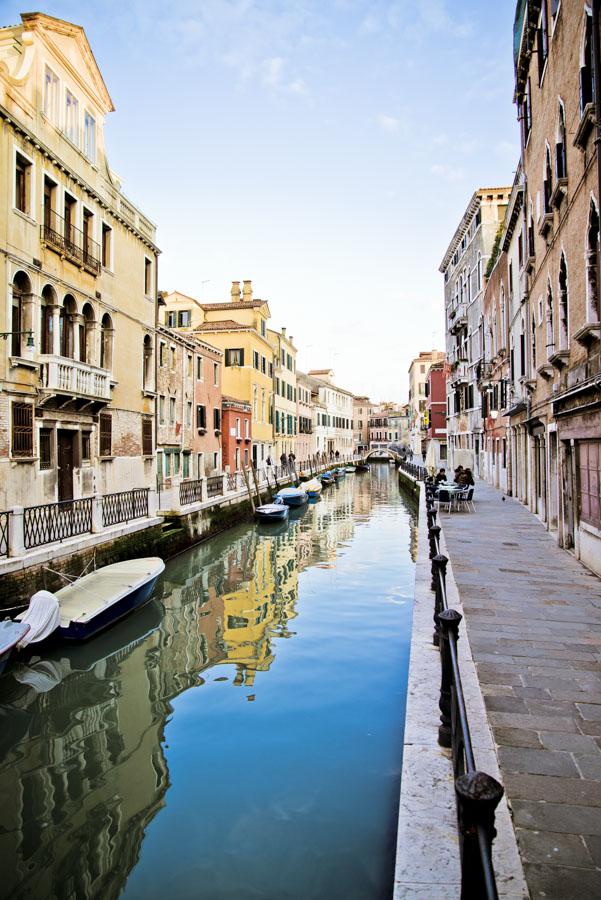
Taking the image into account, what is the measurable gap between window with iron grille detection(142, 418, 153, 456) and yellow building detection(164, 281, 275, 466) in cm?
1553

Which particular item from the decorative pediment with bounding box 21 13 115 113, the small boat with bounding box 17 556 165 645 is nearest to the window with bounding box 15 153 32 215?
the decorative pediment with bounding box 21 13 115 113

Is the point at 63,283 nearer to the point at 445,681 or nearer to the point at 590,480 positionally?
the point at 590,480

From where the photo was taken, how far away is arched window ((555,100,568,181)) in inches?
414

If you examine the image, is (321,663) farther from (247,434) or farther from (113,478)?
(247,434)

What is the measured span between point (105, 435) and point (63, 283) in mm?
4602

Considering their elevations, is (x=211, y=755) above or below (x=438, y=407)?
below

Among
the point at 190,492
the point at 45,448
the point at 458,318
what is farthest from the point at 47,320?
the point at 458,318

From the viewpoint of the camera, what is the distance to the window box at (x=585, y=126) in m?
8.10

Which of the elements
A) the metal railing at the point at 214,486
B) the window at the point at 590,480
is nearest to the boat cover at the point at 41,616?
the window at the point at 590,480

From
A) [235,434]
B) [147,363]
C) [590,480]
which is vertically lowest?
[590,480]

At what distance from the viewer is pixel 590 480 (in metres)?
9.24

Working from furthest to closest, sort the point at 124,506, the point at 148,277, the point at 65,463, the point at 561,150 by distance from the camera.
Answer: the point at 148,277
the point at 65,463
the point at 124,506
the point at 561,150

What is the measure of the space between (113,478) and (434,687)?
48.9 ft

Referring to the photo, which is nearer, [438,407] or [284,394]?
[284,394]
